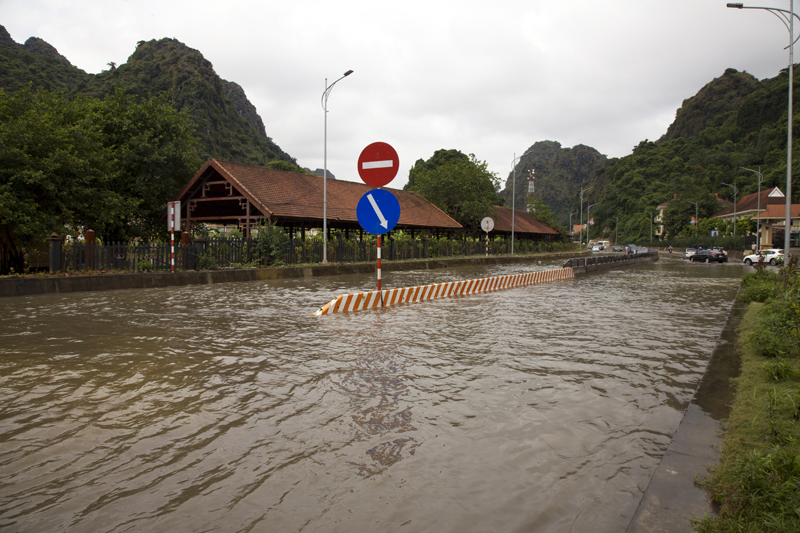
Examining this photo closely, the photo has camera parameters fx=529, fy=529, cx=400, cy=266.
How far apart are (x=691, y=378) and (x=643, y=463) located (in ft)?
9.08

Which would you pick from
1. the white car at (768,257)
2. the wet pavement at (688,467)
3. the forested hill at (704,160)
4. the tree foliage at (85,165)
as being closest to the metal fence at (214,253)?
the tree foliage at (85,165)

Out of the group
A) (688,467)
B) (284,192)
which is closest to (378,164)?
(688,467)

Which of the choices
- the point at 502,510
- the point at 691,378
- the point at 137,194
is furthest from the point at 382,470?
the point at 137,194

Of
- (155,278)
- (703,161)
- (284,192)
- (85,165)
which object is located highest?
(703,161)

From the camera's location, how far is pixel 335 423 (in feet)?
14.0

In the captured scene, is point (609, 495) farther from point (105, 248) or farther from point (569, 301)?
point (105, 248)

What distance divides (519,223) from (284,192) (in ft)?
96.9

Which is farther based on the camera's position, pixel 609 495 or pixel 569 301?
pixel 569 301

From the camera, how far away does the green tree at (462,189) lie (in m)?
44.6

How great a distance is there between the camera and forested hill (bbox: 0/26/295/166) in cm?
6147

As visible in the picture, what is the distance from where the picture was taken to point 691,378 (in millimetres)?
5879

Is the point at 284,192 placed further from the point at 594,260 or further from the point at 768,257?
the point at 768,257

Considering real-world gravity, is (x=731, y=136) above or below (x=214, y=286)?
above

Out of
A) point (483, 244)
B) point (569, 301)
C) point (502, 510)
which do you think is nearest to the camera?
point (502, 510)
